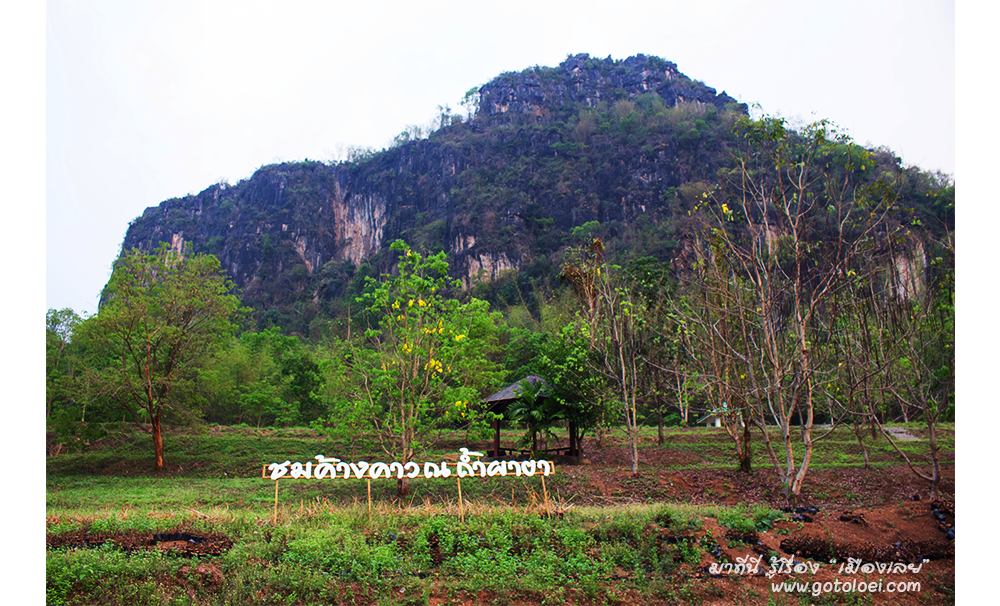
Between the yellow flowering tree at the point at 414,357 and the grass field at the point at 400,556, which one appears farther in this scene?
the yellow flowering tree at the point at 414,357

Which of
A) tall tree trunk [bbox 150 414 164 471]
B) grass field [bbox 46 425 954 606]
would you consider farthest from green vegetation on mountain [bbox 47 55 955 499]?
grass field [bbox 46 425 954 606]

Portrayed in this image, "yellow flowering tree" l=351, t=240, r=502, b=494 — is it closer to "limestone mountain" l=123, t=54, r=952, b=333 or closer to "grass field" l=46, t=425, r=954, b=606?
"grass field" l=46, t=425, r=954, b=606

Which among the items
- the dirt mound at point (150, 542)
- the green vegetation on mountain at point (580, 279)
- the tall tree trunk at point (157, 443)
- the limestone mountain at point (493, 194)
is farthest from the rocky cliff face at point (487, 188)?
the dirt mound at point (150, 542)

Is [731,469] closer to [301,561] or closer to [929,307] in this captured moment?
[929,307]

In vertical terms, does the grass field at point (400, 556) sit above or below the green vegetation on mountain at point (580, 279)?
below

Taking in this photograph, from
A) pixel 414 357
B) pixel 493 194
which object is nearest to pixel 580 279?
pixel 414 357

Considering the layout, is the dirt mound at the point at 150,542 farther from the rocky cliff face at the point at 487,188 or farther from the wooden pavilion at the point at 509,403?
the rocky cliff face at the point at 487,188

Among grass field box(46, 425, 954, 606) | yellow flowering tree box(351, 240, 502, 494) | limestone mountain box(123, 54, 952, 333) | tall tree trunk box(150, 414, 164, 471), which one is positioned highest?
limestone mountain box(123, 54, 952, 333)

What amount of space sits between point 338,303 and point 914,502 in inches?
2901

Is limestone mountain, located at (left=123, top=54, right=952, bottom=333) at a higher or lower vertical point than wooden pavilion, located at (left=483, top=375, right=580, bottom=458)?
higher

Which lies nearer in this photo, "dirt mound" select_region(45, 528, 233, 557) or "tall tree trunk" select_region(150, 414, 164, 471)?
"dirt mound" select_region(45, 528, 233, 557)

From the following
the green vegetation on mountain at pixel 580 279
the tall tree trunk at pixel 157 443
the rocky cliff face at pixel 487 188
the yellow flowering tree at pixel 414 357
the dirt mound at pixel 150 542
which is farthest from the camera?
the rocky cliff face at pixel 487 188

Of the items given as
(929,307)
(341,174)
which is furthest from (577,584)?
(341,174)

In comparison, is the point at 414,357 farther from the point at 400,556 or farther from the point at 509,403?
the point at 400,556
